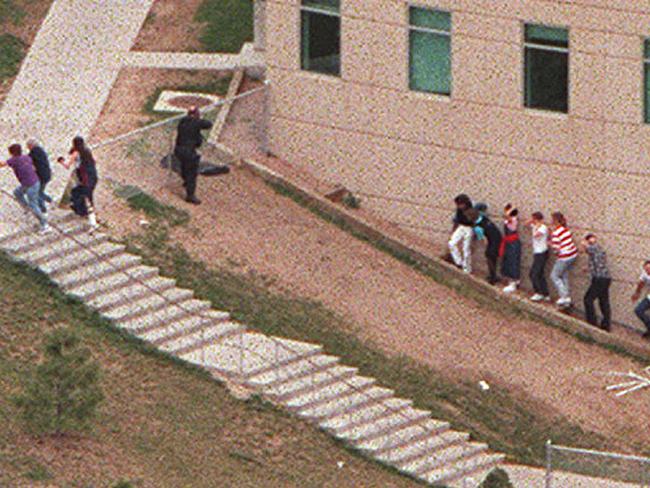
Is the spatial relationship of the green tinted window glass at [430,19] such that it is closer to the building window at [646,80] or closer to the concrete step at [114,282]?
the building window at [646,80]

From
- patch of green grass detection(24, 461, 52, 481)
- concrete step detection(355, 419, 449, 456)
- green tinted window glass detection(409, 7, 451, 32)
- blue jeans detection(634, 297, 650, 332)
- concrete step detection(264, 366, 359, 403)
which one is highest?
green tinted window glass detection(409, 7, 451, 32)

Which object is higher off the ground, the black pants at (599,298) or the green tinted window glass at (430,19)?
the green tinted window glass at (430,19)

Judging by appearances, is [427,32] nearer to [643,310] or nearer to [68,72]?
[643,310]

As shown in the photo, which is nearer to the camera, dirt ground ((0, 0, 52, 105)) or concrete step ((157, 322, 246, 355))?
concrete step ((157, 322, 246, 355))

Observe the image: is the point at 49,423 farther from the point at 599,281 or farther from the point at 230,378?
the point at 599,281

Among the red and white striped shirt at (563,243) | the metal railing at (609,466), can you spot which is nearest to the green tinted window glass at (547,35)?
the red and white striped shirt at (563,243)

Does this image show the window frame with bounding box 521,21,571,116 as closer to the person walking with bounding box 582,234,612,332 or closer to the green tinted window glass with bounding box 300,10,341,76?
the person walking with bounding box 582,234,612,332

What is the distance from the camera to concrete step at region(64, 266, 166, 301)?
1649 inches

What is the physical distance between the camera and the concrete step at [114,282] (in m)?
41.9

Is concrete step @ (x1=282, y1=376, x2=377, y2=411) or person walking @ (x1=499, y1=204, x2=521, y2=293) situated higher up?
person walking @ (x1=499, y1=204, x2=521, y2=293)

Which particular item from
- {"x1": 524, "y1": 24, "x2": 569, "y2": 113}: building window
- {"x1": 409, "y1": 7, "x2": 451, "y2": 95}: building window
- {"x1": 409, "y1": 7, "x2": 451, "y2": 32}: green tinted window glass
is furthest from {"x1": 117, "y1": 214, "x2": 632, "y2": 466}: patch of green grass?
{"x1": 409, "y1": 7, "x2": 451, "y2": 32}: green tinted window glass

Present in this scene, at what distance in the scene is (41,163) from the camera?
43250 mm

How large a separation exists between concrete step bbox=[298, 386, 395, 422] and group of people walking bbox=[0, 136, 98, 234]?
5.24 metres

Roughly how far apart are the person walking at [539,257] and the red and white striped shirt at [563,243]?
0.78 ft
